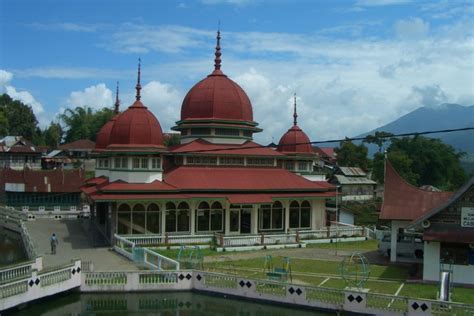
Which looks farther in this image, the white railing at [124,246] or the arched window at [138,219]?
the arched window at [138,219]

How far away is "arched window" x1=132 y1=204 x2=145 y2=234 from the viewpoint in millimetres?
28125

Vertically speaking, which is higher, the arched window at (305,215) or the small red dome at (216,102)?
the small red dome at (216,102)

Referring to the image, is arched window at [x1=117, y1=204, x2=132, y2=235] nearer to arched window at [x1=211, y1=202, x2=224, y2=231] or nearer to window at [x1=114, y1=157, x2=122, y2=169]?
window at [x1=114, y1=157, x2=122, y2=169]

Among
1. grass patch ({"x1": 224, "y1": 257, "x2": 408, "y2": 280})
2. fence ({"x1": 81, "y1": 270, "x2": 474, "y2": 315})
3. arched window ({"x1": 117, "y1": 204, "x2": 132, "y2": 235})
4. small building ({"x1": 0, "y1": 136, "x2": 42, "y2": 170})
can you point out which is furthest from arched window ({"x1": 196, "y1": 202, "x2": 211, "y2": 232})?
small building ({"x1": 0, "y1": 136, "x2": 42, "y2": 170})

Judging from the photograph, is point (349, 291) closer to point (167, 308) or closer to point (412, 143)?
point (167, 308)

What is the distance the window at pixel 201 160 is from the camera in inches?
1247

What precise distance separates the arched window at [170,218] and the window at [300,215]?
23.7 ft

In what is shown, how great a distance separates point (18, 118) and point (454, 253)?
79.7 m

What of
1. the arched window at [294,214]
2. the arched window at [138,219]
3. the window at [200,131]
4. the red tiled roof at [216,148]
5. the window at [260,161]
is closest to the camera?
the arched window at [138,219]

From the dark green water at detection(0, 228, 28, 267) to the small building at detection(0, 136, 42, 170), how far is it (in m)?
30.1

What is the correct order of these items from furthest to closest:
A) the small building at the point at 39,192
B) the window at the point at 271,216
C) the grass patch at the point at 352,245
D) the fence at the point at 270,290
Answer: the small building at the point at 39,192
the window at the point at 271,216
the grass patch at the point at 352,245
the fence at the point at 270,290

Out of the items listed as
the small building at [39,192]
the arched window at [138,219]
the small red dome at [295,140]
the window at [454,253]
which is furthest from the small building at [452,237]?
the small building at [39,192]

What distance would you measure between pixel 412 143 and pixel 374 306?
235ft

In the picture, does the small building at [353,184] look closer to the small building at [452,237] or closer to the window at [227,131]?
the window at [227,131]
